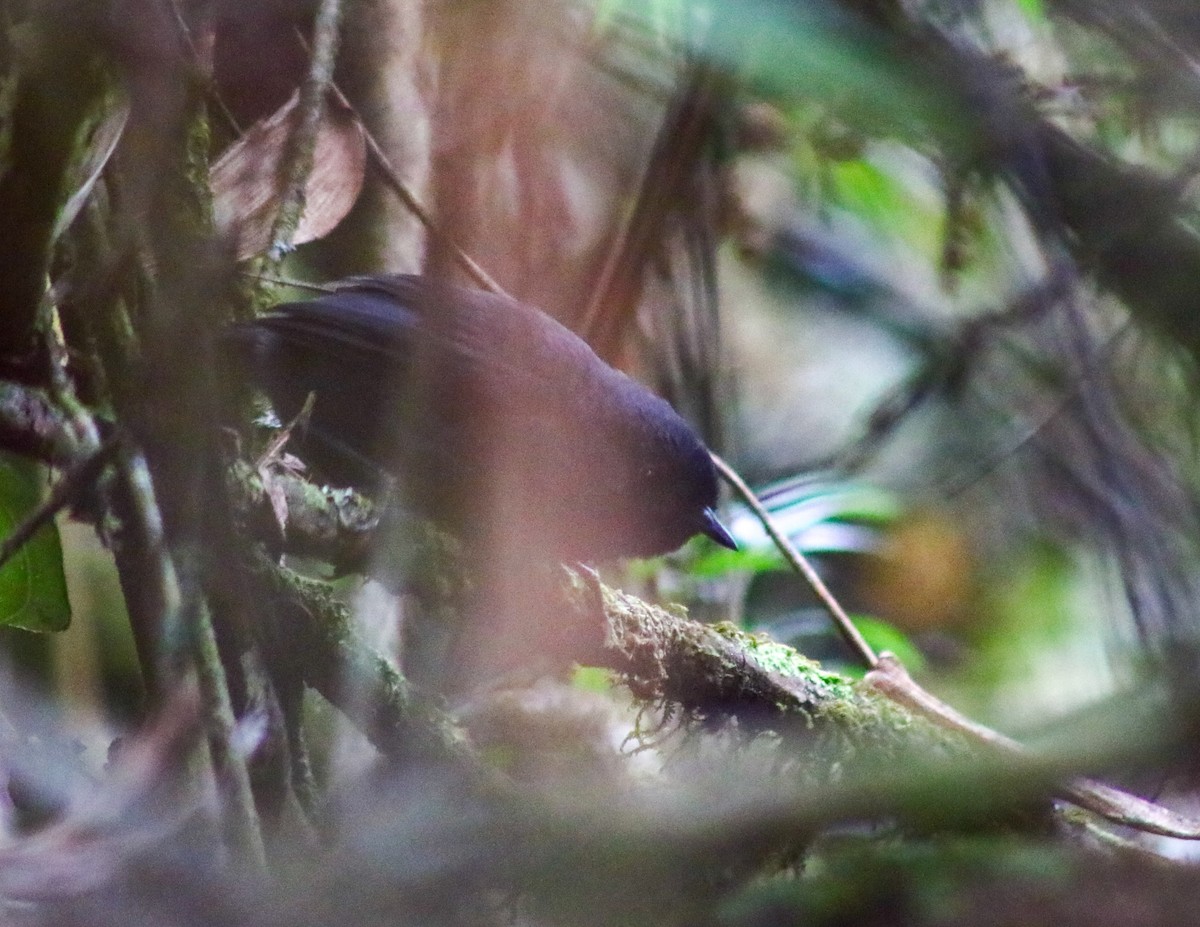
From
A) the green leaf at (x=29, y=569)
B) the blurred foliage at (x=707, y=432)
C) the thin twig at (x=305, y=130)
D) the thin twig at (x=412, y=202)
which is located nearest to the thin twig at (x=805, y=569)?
the blurred foliage at (x=707, y=432)

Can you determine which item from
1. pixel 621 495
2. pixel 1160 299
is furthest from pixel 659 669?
pixel 1160 299

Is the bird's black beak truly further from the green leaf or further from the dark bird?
the green leaf

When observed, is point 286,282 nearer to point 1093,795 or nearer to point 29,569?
point 29,569

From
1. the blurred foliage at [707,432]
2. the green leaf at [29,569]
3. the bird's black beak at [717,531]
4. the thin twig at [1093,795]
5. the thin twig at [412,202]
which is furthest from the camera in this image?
the bird's black beak at [717,531]

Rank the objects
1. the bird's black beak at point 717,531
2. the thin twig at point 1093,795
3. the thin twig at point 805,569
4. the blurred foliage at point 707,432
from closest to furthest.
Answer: the blurred foliage at point 707,432 → the thin twig at point 1093,795 → the thin twig at point 805,569 → the bird's black beak at point 717,531

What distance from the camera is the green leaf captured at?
135 cm

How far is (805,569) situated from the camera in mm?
1656

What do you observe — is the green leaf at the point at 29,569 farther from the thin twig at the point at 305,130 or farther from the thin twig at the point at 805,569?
the thin twig at the point at 805,569

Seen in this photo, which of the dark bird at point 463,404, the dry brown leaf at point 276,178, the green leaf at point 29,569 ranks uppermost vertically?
the dry brown leaf at point 276,178

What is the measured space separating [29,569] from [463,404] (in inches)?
18.9

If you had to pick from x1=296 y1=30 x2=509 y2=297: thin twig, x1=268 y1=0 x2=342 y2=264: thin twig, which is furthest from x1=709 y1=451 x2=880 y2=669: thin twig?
x1=268 y1=0 x2=342 y2=264: thin twig

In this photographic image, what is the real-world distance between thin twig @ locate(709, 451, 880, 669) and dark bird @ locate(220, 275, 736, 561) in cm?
6

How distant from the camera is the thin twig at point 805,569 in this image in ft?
5.29

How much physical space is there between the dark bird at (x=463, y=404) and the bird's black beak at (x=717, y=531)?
95 mm
